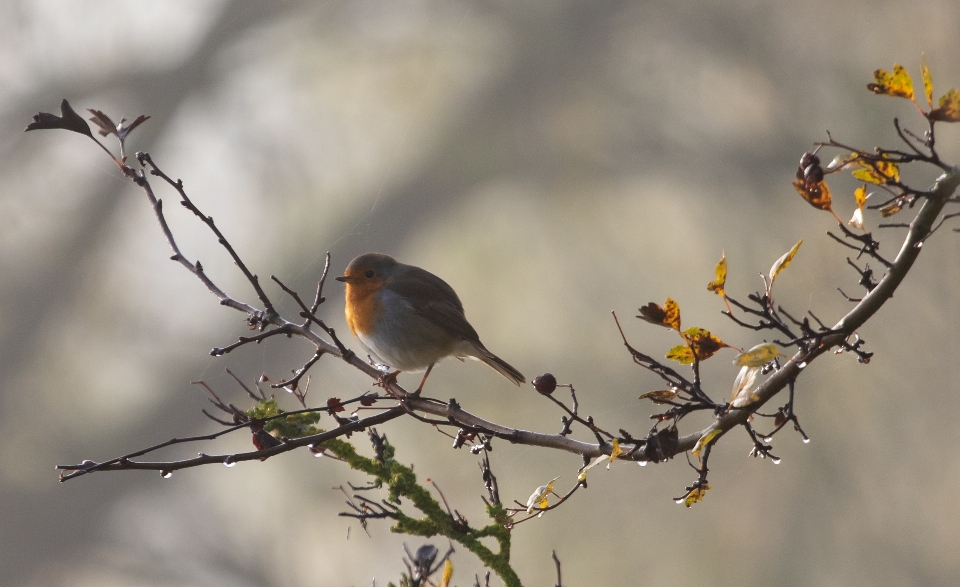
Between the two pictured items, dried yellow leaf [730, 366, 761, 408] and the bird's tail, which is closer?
dried yellow leaf [730, 366, 761, 408]

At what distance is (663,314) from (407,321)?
1399mm

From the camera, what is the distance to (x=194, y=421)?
4.50 metres

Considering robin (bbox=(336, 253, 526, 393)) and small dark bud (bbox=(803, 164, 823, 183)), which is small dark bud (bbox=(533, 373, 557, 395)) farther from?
robin (bbox=(336, 253, 526, 393))

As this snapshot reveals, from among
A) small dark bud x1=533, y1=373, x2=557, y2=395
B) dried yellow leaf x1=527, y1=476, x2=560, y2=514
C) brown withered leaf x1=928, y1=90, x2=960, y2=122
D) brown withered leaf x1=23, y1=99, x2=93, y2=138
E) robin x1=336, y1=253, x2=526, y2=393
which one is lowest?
dried yellow leaf x1=527, y1=476, x2=560, y2=514

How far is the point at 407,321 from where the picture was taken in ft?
7.42

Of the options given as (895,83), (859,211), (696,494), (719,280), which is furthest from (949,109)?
(696,494)

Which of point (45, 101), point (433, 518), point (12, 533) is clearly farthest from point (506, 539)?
point (12, 533)

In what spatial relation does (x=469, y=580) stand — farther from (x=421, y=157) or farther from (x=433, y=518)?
(x=433, y=518)

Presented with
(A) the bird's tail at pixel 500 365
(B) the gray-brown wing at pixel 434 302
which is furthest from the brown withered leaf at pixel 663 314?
(B) the gray-brown wing at pixel 434 302

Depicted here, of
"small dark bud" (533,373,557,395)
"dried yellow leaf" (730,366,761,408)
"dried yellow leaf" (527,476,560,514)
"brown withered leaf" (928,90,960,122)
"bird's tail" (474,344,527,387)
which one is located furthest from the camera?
"bird's tail" (474,344,527,387)

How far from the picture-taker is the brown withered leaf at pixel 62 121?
1.05 meters

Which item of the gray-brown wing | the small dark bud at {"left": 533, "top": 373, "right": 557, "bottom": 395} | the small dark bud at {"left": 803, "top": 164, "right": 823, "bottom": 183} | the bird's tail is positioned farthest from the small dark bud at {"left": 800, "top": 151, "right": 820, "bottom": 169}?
the gray-brown wing

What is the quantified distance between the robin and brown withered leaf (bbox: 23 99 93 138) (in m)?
1.17

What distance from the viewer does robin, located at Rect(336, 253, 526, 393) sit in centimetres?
226
